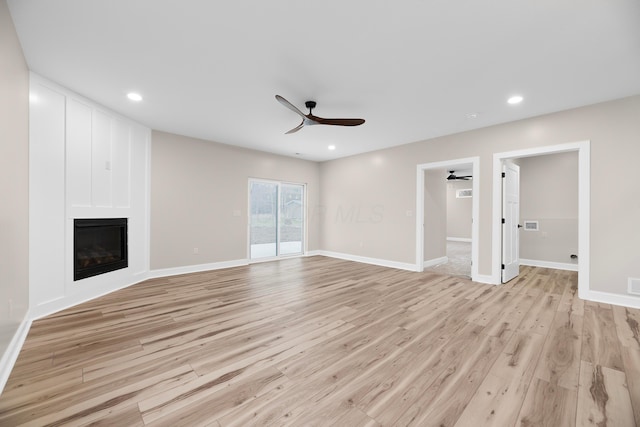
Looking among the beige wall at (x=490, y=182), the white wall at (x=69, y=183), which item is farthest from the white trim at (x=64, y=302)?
the beige wall at (x=490, y=182)

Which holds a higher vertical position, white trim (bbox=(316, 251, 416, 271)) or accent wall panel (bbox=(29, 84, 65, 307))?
accent wall panel (bbox=(29, 84, 65, 307))

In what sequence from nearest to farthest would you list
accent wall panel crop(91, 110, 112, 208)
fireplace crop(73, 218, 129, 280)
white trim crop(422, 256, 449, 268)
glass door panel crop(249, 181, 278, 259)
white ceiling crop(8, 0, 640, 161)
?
white ceiling crop(8, 0, 640, 161) < fireplace crop(73, 218, 129, 280) < accent wall panel crop(91, 110, 112, 208) < white trim crop(422, 256, 449, 268) < glass door panel crop(249, 181, 278, 259)

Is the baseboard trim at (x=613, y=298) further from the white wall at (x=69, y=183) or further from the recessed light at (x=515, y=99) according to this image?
the white wall at (x=69, y=183)

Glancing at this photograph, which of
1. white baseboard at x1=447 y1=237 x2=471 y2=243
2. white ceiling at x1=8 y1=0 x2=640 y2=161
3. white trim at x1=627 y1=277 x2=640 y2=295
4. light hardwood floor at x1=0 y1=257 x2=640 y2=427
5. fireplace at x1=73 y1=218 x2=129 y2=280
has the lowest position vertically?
light hardwood floor at x1=0 y1=257 x2=640 y2=427

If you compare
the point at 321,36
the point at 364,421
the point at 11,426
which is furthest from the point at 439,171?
the point at 11,426

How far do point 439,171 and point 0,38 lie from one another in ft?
22.6

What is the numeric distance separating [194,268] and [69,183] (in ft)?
8.27

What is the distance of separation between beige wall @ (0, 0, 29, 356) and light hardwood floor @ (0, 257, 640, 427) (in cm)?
42

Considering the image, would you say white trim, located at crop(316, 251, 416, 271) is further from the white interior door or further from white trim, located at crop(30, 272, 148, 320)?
white trim, located at crop(30, 272, 148, 320)

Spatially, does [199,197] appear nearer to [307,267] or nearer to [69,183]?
[69,183]

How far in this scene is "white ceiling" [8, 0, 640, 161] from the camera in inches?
76.4

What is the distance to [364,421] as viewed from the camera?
Result: 1.44 meters

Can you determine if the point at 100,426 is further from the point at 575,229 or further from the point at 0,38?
the point at 575,229

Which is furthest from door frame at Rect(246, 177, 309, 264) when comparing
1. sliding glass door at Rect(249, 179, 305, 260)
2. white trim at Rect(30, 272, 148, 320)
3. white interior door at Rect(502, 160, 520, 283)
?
white interior door at Rect(502, 160, 520, 283)
